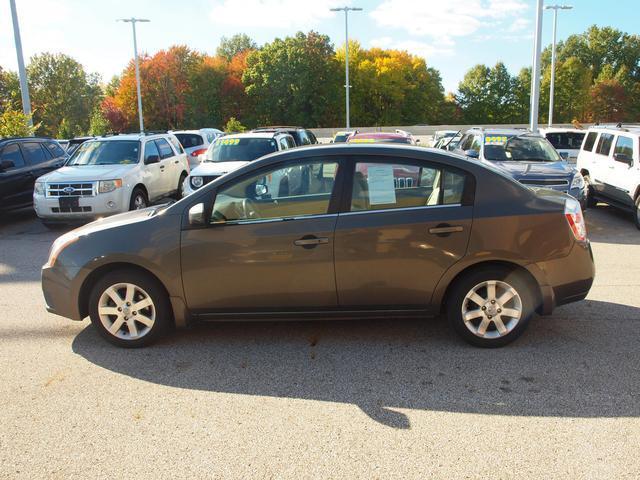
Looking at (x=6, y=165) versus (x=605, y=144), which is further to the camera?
(x=605, y=144)

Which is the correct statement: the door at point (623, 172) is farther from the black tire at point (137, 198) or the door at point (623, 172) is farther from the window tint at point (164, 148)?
the window tint at point (164, 148)

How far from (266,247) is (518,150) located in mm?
8083

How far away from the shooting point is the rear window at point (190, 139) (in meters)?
20.7

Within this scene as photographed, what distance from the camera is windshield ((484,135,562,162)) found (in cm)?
1093

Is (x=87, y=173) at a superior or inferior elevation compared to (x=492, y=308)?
superior

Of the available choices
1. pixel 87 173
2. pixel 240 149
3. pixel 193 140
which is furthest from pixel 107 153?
pixel 193 140

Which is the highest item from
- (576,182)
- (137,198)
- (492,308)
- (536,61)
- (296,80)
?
(296,80)

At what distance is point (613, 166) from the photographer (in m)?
11.2

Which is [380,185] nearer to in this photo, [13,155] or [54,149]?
[13,155]

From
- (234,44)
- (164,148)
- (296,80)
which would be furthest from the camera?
(234,44)

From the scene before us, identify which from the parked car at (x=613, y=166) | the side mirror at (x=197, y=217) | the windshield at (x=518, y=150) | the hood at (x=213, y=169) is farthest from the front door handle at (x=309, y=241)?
the parked car at (x=613, y=166)

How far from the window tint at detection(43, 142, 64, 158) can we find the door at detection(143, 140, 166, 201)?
2.81m

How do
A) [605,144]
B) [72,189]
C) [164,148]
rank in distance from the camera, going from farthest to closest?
[164,148] → [605,144] → [72,189]

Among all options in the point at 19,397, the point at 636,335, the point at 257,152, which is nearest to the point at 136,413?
the point at 19,397
